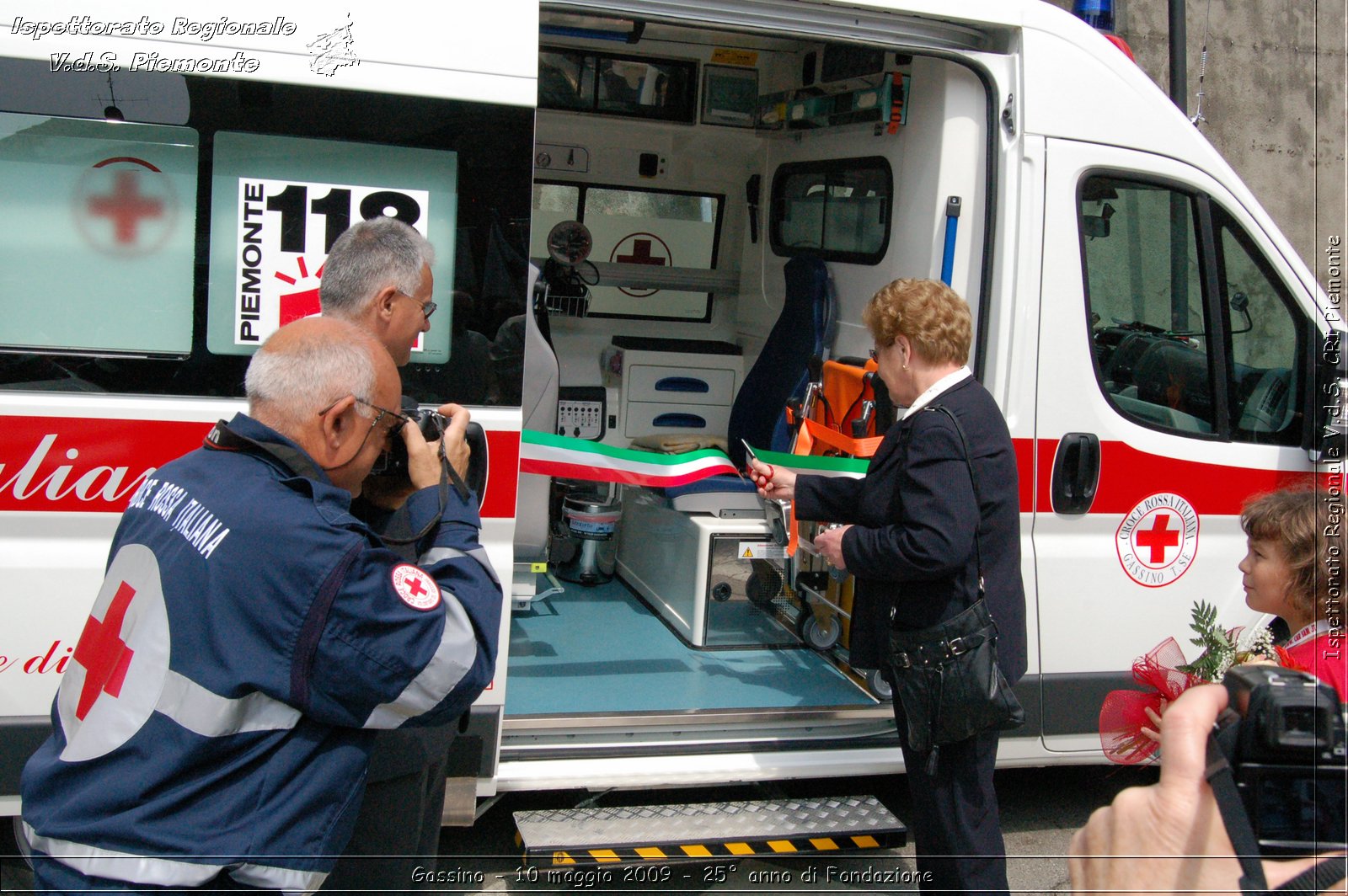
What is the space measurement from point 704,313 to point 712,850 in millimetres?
3241

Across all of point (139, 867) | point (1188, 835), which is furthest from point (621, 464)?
point (1188, 835)

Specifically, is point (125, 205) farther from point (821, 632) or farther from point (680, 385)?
point (680, 385)

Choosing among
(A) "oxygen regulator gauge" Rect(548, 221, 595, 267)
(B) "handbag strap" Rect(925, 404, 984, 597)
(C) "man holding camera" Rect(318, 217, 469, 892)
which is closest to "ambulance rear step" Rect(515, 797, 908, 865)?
(C) "man holding camera" Rect(318, 217, 469, 892)

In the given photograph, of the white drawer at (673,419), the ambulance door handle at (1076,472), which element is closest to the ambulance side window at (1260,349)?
the ambulance door handle at (1076,472)

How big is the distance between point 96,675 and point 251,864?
0.37 meters

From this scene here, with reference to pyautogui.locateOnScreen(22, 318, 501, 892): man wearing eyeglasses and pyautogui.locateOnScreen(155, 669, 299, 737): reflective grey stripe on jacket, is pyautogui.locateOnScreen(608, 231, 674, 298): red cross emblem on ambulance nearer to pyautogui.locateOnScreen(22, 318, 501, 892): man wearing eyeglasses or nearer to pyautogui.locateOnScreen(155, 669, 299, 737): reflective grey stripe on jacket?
pyautogui.locateOnScreen(22, 318, 501, 892): man wearing eyeglasses

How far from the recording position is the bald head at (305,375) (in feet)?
5.61

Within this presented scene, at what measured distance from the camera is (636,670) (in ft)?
12.6

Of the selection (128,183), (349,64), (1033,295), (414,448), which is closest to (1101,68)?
(1033,295)

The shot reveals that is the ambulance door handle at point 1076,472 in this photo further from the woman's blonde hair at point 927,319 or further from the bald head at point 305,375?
the bald head at point 305,375

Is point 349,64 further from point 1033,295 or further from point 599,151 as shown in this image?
point 599,151

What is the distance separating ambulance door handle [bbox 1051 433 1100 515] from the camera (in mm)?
3377

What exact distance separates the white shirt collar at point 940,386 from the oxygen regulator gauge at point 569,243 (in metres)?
2.99

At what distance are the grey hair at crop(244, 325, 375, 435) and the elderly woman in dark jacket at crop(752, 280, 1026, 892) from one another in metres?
1.38
